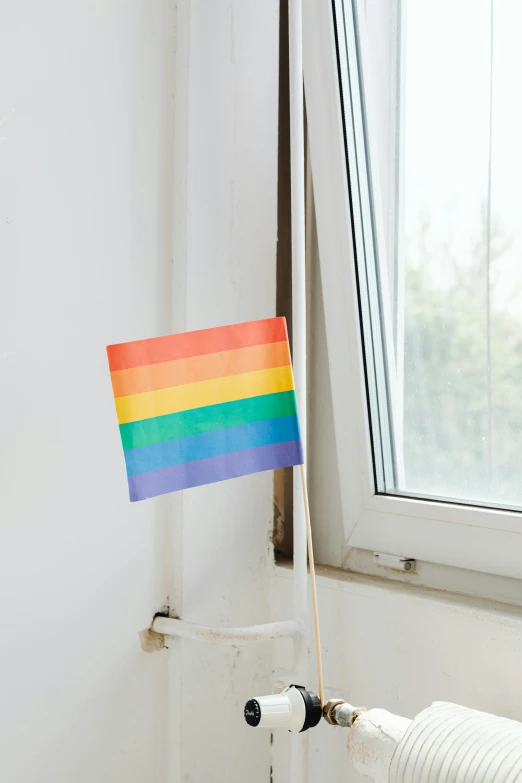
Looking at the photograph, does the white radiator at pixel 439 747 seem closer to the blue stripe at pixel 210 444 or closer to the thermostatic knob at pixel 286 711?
the thermostatic knob at pixel 286 711

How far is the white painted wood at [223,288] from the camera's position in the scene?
1011 millimetres

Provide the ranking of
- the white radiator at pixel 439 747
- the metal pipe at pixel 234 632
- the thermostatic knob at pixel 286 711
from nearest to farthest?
the white radiator at pixel 439 747 < the thermostatic knob at pixel 286 711 < the metal pipe at pixel 234 632

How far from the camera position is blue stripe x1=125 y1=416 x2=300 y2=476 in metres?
0.79

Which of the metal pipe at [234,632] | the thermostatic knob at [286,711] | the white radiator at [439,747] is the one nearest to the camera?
the white radiator at [439,747]

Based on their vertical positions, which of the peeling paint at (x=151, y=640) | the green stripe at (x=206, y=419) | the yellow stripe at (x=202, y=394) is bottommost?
the peeling paint at (x=151, y=640)

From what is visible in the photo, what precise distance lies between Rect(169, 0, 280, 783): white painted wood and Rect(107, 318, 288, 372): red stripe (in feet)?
0.68

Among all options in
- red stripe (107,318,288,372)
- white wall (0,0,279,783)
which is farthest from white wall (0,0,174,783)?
red stripe (107,318,288,372)

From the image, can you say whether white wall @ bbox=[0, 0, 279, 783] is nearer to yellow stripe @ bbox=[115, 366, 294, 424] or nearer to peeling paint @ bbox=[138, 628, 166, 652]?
peeling paint @ bbox=[138, 628, 166, 652]

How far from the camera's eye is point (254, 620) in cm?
109

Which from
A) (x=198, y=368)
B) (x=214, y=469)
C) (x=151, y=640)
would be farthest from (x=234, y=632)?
(x=198, y=368)

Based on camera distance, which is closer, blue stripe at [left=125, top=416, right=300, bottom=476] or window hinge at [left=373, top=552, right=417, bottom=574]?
blue stripe at [left=125, top=416, right=300, bottom=476]

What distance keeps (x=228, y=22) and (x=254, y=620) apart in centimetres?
88

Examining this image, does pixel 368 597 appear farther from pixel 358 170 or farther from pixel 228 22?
pixel 228 22

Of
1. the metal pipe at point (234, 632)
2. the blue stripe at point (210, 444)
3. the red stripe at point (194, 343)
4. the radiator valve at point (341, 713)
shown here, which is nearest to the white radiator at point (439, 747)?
the radiator valve at point (341, 713)
